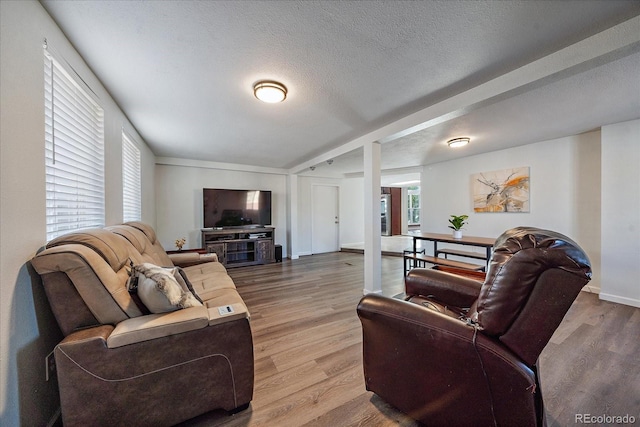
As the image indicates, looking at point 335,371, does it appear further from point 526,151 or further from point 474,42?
point 526,151

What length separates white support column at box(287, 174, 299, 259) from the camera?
230 inches

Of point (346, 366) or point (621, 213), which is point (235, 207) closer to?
point (346, 366)

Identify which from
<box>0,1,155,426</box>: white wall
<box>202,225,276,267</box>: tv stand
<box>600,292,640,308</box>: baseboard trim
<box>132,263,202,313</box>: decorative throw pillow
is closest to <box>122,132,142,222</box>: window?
<box>202,225,276,267</box>: tv stand

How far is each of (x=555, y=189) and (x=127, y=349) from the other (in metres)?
5.27

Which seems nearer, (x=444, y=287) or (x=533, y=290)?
(x=533, y=290)

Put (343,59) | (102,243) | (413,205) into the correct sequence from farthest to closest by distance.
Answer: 1. (413,205)
2. (343,59)
3. (102,243)

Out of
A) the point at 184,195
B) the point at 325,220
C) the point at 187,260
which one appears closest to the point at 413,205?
the point at 325,220

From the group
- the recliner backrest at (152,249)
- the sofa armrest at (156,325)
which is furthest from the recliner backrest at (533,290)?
the recliner backrest at (152,249)

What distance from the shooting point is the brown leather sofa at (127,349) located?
3.45 ft

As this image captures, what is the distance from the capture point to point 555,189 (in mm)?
3535

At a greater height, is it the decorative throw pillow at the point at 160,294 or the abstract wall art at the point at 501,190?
the abstract wall art at the point at 501,190

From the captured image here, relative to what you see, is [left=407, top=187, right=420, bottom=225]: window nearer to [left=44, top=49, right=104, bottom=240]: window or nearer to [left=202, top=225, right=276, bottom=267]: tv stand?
[left=202, top=225, right=276, bottom=267]: tv stand

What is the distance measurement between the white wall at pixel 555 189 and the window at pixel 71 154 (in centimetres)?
557

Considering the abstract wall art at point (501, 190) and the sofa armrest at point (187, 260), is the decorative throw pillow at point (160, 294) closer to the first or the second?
the sofa armrest at point (187, 260)
